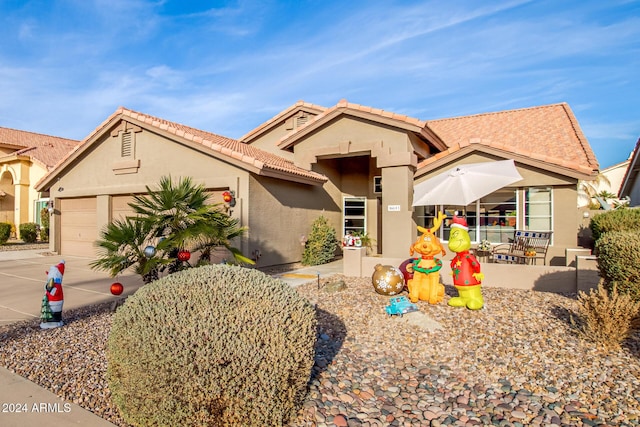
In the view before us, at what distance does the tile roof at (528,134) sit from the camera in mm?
11688

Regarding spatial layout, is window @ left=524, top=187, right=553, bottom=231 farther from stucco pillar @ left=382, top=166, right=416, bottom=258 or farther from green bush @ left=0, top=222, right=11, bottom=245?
green bush @ left=0, top=222, right=11, bottom=245

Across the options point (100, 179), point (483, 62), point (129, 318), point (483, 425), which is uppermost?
point (483, 62)

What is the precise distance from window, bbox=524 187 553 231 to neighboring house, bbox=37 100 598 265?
0.10 ft

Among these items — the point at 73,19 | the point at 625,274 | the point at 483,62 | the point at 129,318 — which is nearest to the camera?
the point at 129,318

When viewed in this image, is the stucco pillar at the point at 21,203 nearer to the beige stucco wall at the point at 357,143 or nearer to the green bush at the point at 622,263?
the beige stucco wall at the point at 357,143

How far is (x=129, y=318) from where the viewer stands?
321cm

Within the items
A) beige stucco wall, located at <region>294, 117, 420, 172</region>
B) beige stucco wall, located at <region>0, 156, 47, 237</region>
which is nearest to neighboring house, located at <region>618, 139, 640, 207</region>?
beige stucco wall, located at <region>294, 117, 420, 172</region>

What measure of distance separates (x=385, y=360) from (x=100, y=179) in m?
14.6

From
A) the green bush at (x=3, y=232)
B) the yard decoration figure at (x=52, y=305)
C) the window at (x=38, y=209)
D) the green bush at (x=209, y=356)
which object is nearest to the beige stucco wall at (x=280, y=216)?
the yard decoration figure at (x=52, y=305)

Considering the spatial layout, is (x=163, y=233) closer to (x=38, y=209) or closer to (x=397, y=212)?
(x=397, y=212)

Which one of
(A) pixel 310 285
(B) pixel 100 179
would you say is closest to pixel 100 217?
(B) pixel 100 179

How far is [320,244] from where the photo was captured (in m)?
13.2

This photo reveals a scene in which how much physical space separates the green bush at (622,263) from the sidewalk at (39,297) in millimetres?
5154

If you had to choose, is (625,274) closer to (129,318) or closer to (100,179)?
(129,318)
